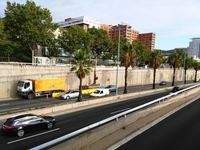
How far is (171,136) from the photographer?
1811 centimetres

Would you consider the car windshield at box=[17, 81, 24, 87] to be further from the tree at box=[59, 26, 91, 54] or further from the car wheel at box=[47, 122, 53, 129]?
the tree at box=[59, 26, 91, 54]

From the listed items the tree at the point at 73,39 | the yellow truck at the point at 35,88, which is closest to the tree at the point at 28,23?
the tree at the point at 73,39

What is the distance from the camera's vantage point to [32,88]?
2371 inches

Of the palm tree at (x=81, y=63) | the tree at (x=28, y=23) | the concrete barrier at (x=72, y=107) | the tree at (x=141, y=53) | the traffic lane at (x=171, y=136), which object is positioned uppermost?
the tree at (x=28, y=23)

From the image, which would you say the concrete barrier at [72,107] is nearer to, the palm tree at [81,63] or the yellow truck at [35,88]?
the palm tree at [81,63]

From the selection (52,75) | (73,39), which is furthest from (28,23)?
(73,39)

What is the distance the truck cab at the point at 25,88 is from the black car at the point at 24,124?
3084 cm

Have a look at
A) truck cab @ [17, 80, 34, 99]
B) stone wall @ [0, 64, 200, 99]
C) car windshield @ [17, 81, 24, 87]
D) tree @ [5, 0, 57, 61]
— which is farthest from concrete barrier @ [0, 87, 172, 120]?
tree @ [5, 0, 57, 61]

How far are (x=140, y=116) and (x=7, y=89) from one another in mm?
41971

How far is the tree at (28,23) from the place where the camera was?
268 ft

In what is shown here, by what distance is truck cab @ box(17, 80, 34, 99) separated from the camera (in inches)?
2336

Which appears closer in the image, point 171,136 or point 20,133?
point 171,136

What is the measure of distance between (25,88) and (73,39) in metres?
39.7

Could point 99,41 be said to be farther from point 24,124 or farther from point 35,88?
point 24,124
